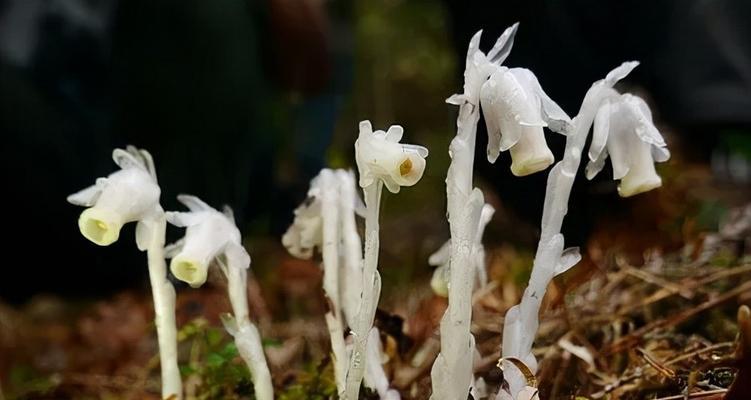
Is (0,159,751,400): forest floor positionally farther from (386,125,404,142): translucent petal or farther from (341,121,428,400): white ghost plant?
(386,125,404,142): translucent petal

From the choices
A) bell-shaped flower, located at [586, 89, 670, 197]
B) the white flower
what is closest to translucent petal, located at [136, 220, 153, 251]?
the white flower

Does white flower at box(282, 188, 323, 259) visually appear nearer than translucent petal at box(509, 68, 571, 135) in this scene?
No

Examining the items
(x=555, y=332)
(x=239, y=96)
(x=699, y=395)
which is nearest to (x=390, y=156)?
(x=699, y=395)

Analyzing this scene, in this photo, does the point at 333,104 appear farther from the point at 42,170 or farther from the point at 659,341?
the point at 659,341

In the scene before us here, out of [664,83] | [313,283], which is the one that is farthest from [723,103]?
[313,283]

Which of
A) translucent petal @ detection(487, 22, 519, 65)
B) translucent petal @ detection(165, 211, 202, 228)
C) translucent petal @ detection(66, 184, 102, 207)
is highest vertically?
translucent petal @ detection(66, 184, 102, 207)

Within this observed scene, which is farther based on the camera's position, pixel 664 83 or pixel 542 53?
pixel 664 83

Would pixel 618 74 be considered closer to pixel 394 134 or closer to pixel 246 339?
pixel 394 134
